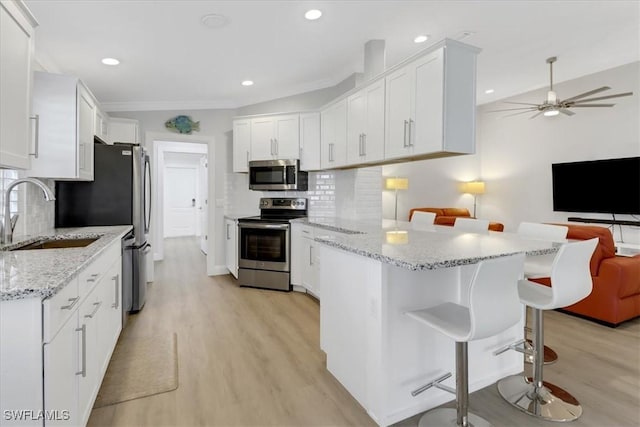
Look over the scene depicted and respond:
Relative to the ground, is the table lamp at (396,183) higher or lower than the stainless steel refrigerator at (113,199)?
higher

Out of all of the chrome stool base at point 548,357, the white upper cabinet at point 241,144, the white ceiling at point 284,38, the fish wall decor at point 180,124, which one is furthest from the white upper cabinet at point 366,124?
the fish wall decor at point 180,124

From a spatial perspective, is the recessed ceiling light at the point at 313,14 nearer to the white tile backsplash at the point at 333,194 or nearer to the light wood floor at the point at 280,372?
the white tile backsplash at the point at 333,194

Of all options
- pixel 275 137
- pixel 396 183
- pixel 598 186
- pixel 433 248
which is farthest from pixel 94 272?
pixel 598 186

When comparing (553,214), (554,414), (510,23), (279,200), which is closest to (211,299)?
(279,200)

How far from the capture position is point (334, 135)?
12.5ft

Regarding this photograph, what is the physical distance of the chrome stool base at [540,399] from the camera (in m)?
1.84

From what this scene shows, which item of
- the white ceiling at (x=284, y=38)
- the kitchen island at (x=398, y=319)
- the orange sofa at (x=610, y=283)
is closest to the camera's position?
the kitchen island at (x=398, y=319)

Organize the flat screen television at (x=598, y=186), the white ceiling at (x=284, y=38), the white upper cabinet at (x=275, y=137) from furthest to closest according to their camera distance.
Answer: the flat screen television at (x=598, y=186) < the white upper cabinet at (x=275, y=137) < the white ceiling at (x=284, y=38)

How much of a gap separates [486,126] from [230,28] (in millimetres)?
Answer: 5860

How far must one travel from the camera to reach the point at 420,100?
2502mm

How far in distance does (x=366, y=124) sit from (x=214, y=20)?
5.10 feet

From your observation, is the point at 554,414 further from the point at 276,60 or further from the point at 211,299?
the point at 276,60

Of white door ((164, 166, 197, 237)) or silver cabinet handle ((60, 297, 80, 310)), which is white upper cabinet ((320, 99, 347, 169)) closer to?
silver cabinet handle ((60, 297, 80, 310))

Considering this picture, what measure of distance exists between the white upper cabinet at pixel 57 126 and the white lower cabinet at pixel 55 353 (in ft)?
3.63
